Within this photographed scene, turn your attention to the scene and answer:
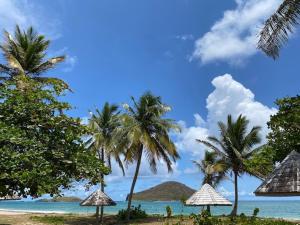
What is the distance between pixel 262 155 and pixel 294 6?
29.9 ft

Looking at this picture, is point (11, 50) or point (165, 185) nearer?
point (11, 50)

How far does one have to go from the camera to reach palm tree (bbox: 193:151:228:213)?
113 ft

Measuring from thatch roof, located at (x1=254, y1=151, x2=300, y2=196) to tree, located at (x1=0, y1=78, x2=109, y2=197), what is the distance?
182 inches

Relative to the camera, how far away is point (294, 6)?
13398mm

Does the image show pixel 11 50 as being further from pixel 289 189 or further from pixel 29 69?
pixel 289 189

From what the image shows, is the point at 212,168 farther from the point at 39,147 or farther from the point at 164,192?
the point at 164,192

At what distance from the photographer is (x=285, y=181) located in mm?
12727

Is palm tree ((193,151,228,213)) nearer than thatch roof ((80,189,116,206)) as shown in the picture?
No

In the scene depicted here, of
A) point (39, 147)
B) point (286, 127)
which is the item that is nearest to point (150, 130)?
point (286, 127)

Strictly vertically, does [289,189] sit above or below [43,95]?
below

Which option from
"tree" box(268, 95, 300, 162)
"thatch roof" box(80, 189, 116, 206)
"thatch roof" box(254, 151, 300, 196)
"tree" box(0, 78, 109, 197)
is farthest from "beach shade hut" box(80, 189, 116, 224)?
"thatch roof" box(254, 151, 300, 196)

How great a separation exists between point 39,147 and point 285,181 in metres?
6.79

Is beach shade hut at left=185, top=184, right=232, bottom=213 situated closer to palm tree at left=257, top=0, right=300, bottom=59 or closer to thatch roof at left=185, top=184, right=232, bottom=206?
thatch roof at left=185, top=184, right=232, bottom=206

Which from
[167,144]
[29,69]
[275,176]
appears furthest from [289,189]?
[167,144]
